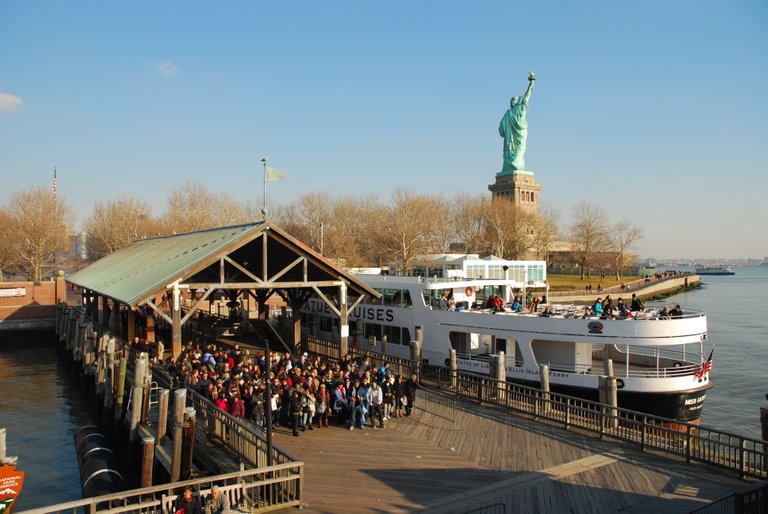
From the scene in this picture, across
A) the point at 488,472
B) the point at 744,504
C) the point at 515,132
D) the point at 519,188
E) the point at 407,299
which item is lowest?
the point at 488,472

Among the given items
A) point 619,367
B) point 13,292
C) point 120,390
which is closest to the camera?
point 120,390

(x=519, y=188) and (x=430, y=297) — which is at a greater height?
(x=519, y=188)

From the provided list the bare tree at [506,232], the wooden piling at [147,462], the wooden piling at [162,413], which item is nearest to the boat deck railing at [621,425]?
the wooden piling at [162,413]

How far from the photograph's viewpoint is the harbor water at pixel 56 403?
68.7 feet

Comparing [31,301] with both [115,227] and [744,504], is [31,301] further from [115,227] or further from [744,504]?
[744,504]

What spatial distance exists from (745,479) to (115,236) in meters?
83.3

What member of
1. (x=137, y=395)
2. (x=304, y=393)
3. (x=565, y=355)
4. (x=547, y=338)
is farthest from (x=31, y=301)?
(x=565, y=355)

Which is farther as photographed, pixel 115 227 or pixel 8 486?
pixel 115 227

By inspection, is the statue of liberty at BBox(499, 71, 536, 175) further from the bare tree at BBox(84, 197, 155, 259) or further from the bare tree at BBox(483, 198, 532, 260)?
the bare tree at BBox(84, 197, 155, 259)

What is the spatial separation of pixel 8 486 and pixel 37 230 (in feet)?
255

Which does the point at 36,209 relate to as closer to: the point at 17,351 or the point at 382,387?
the point at 17,351

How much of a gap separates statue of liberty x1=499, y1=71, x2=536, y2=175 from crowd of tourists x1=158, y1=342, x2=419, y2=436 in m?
123

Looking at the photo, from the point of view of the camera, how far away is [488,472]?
15.0 metres

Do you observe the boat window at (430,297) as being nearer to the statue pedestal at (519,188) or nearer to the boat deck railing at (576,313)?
the boat deck railing at (576,313)
